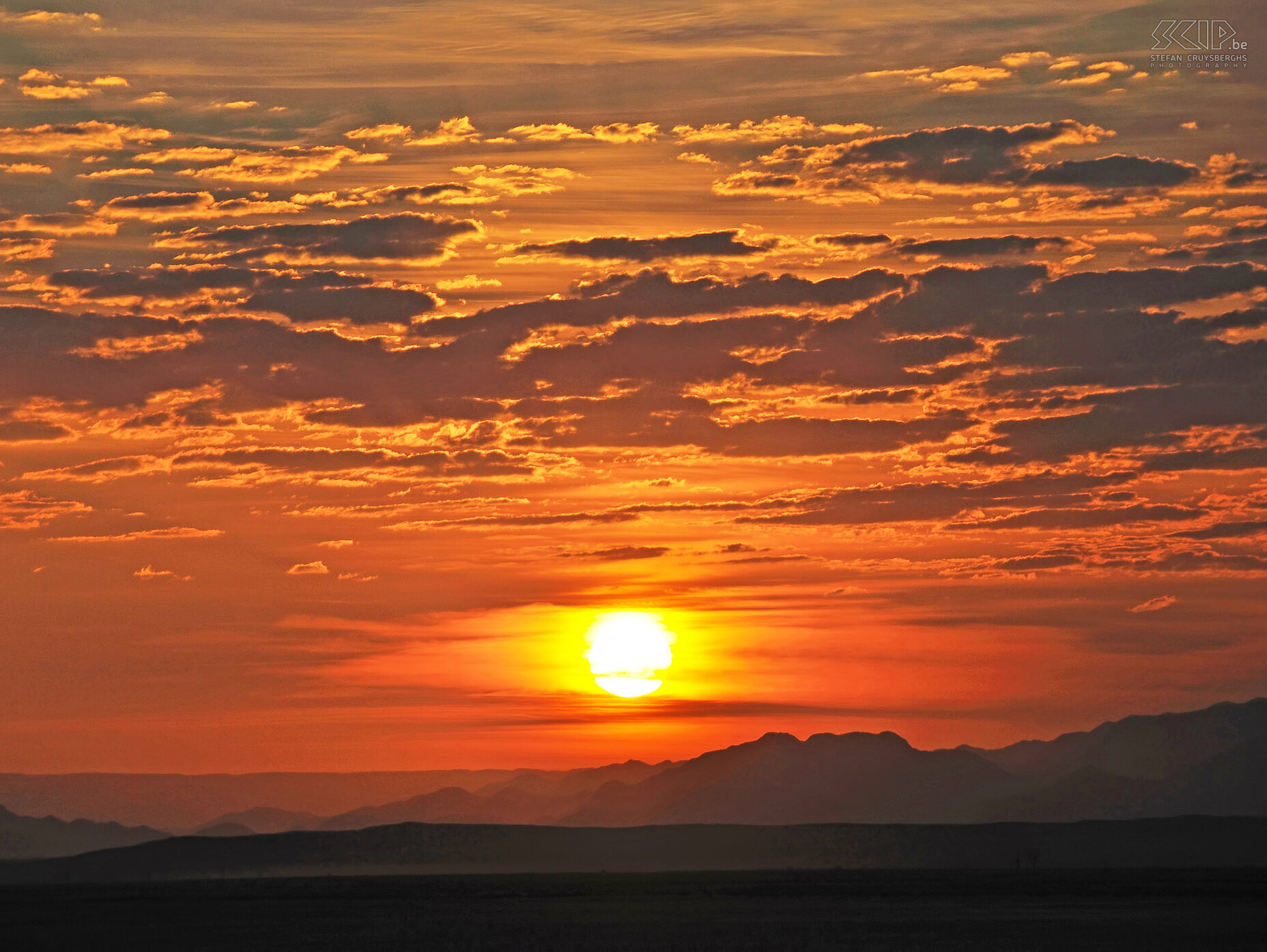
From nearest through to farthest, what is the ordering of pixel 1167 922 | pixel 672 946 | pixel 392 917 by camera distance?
pixel 672 946, pixel 1167 922, pixel 392 917

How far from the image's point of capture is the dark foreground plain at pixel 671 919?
9056 cm

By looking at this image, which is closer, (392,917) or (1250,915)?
(1250,915)

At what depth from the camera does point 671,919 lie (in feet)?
372

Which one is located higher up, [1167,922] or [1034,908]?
[1034,908]

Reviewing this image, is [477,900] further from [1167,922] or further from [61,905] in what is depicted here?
[1167,922]

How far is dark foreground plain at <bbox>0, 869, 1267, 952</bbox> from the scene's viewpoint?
90562 mm

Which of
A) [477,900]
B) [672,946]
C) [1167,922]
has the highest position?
[477,900]

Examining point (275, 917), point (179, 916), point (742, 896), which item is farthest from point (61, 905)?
point (742, 896)

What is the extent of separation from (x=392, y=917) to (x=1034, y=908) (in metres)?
47.4

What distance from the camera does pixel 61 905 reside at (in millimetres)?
154875

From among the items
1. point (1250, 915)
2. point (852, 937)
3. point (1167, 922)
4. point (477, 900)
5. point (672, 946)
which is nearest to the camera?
point (672, 946)

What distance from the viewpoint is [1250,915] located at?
11200cm

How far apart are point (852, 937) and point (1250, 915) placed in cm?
3540

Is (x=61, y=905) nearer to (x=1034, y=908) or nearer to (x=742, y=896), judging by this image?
(x=742, y=896)
